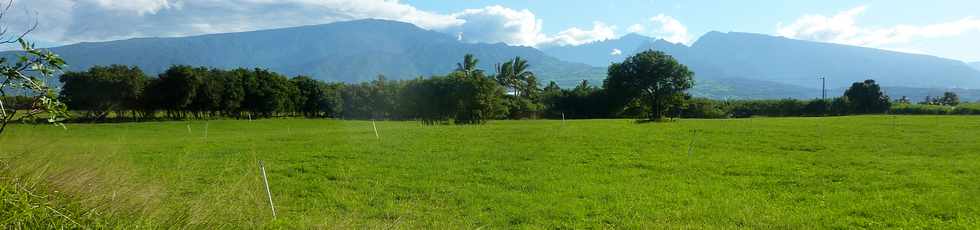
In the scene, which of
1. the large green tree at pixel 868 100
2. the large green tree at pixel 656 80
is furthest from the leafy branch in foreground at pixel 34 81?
the large green tree at pixel 868 100

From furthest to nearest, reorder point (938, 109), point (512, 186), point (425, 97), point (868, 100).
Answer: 1. point (868, 100)
2. point (938, 109)
3. point (425, 97)
4. point (512, 186)

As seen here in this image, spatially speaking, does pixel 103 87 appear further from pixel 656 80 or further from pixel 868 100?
pixel 868 100

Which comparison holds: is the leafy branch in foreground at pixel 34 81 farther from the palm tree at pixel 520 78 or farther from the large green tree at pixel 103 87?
the palm tree at pixel 520 78

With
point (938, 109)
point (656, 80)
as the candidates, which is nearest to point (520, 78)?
point (656, 80)

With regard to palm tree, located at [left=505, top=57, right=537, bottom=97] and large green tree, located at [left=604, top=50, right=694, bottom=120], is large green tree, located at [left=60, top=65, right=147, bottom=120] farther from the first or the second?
large green tree, located at [left=604, top=50, right=694, bottom=120]

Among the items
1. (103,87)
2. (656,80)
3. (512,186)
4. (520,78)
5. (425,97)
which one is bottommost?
(512,186)

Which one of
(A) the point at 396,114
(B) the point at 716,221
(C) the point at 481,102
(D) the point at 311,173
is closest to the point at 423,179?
(D) the point at 311,173

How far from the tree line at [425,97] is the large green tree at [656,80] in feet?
0.39

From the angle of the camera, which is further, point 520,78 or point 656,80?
point 520,78

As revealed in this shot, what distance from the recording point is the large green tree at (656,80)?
6369 cm

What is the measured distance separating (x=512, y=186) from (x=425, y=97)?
47270 mm

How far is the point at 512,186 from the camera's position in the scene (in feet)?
39.6

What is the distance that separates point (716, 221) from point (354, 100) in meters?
85.3

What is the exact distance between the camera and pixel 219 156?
18172 mm
